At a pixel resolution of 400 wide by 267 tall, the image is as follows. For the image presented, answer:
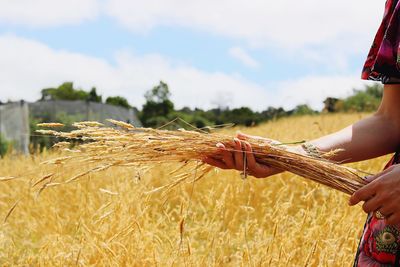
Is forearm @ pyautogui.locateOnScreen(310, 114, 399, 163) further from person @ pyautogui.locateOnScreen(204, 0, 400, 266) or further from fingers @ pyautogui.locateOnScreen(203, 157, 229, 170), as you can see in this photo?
fingers @ pyautogui.locateOnScreen(203, 157, 229, 170)

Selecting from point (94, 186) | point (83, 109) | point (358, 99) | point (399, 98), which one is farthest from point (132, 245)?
point (358, 99)

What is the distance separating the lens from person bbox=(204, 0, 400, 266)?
111cm

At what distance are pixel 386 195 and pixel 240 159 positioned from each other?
343 mm

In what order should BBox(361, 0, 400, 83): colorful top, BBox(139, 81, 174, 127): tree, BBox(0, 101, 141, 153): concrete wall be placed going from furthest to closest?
1. BBox(139, 81, 174, 127): tree
2. BBox(0, 101, 141, 153): concrete wall
3. BBox(361, 0, 400, 83): colorful top

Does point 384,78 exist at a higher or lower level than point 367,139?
higher

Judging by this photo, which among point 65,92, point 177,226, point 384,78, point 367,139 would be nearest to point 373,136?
point 367,139

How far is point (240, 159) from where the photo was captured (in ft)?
4.31

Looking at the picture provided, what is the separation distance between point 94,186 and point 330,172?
309cm

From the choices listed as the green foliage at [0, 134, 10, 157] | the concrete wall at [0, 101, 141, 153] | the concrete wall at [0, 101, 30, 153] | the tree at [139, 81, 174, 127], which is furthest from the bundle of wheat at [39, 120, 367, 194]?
the tree at [139, 81, 174, 127]

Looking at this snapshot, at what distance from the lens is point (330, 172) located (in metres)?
1.33

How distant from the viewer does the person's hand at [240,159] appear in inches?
51.3

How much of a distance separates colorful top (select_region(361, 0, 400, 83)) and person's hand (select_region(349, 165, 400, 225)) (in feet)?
0.90

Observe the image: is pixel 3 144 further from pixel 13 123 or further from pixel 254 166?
pixel 254 166

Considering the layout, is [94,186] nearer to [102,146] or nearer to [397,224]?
[102,146]
